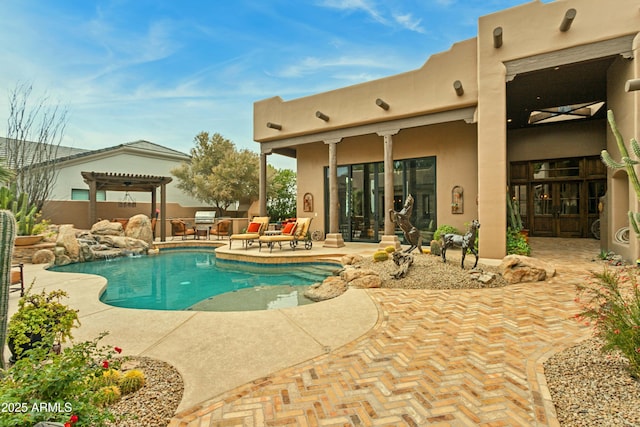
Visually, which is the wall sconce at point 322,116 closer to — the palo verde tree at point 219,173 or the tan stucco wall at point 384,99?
the tan stucco wall at point 384,99

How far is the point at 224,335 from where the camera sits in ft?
10.3

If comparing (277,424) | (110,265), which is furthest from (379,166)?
(277,424)

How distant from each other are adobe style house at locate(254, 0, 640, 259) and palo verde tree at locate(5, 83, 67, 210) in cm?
814

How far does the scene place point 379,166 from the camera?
11859 millimetres

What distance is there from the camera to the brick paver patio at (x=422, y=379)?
186cm

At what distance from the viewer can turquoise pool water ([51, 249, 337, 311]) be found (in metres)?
5.35

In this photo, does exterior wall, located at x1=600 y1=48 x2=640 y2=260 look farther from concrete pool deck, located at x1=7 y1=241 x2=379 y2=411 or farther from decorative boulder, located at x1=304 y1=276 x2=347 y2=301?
concrete pool deck, located at x1=7 y1=241 x2=379 y2=411

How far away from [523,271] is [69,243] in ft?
39.5

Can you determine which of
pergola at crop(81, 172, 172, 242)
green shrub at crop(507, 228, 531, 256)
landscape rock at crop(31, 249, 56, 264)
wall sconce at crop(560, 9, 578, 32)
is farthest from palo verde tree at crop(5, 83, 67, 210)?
wall sconce at crop(560, 9, 578, 32)

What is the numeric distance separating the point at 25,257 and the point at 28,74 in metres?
7.85

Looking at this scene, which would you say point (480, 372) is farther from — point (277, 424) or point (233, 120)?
point (233, 120)

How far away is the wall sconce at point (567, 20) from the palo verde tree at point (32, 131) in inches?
638

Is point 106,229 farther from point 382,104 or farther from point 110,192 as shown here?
point 382,104

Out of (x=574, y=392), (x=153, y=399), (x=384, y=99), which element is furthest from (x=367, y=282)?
(x=384, y=99)
